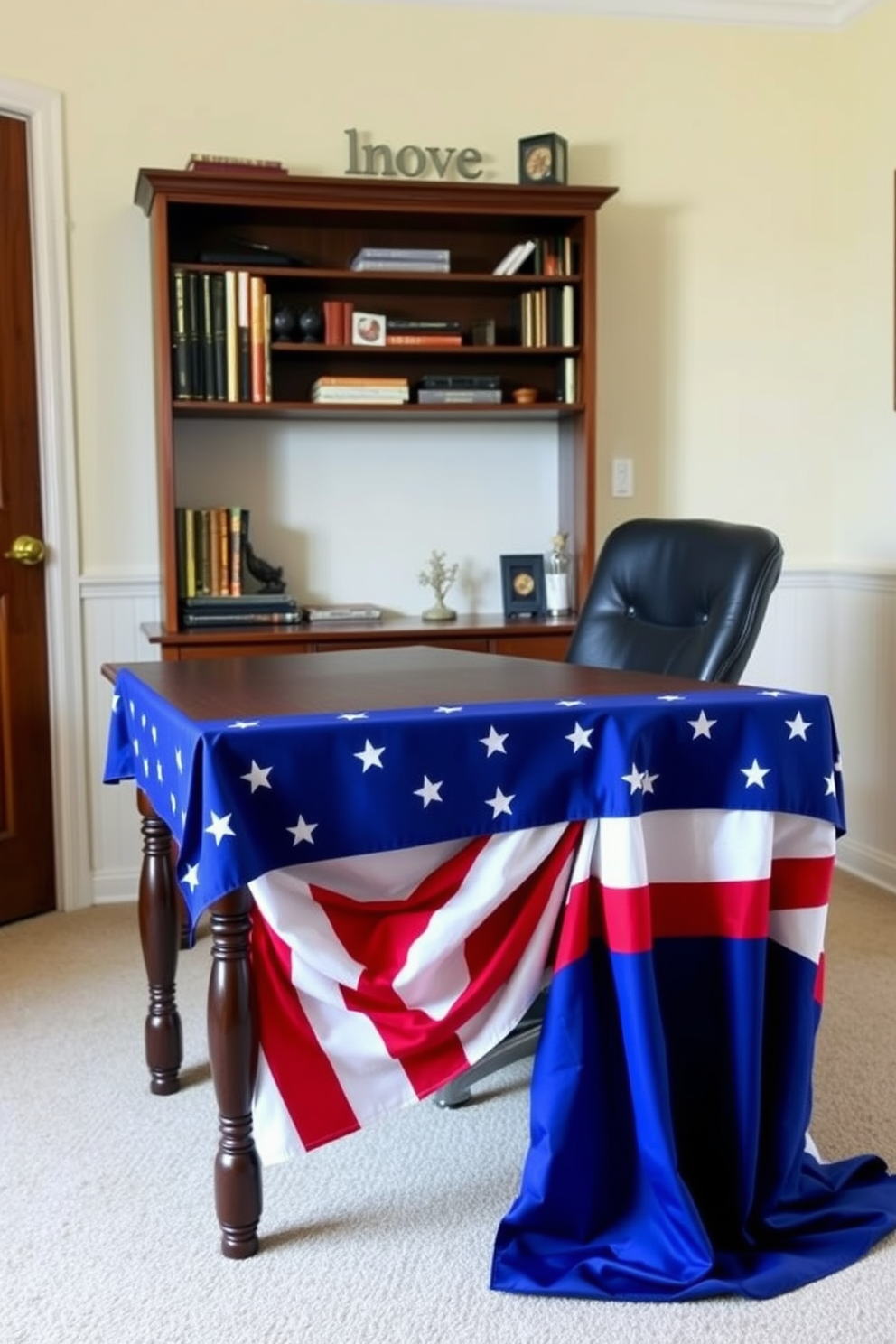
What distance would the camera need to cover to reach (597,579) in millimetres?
2730

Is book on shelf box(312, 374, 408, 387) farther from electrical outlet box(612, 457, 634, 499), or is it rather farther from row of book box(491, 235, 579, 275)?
electrical outlet box(612, 457, 634, 499)

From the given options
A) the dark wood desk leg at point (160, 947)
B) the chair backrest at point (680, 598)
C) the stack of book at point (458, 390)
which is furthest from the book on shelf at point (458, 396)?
the dark wood desk leg at point (160, 947)

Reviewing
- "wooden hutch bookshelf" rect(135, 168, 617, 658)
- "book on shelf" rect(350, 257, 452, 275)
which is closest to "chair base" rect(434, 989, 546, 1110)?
"wooden hutch bookshelf" rect(135, 168, 617, 658)

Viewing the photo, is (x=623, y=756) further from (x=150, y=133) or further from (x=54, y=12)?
(x=54, y=12)

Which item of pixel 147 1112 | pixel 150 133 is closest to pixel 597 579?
pixel 147 1112

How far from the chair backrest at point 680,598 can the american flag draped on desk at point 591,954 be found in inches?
22.2

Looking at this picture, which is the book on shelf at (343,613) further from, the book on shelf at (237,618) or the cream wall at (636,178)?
the cream wall at (636,178)

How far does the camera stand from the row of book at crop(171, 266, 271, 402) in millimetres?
3184

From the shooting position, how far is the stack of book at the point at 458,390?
339 cm

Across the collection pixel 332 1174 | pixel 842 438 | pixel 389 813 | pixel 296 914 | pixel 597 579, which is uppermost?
pixel 842 438

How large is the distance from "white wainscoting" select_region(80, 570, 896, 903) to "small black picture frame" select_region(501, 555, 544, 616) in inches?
29.4

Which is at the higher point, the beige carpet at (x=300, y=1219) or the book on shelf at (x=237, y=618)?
the book on shelf at (x=237, y=618)

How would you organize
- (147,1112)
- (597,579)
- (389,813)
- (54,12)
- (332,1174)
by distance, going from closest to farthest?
(389,813), (332,1174), (147,1112), (597,579), (54,12)

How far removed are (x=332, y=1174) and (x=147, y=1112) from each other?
0.42 metres
